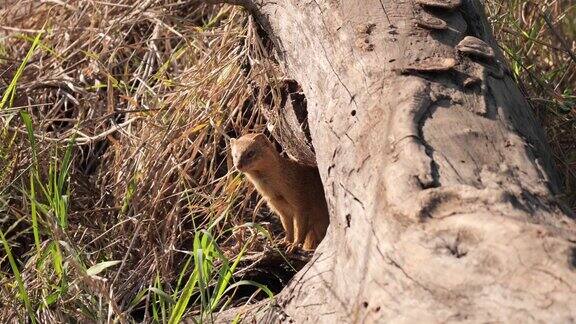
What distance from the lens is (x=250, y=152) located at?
3197mm

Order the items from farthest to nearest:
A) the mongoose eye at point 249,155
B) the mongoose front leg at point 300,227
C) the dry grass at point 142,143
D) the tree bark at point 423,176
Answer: the mongoose front leg at point 300,227 → the mongoose eye at point 249,155 → the dry grass at point 142,143 → the tree bark at point 423,176

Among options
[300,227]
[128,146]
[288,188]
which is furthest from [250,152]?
[128,146]

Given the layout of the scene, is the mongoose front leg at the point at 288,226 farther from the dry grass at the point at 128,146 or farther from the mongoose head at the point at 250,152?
the mongoose head at the point at 250,152

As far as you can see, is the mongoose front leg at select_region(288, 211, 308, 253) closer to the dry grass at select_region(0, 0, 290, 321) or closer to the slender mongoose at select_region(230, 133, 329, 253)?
the slender mongoose at select_region(230, 133, 329, 253)

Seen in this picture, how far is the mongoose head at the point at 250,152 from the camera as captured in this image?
3.19 m

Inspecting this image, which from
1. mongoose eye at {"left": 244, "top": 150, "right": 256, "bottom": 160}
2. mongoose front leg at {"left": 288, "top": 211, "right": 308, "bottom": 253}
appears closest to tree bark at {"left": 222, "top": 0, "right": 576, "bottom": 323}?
mongoose eye at {"left": 244, "top": 150, "right": 256, "bottom": 160}

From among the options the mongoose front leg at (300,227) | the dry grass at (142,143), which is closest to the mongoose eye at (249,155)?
the dry grass at (142,143)

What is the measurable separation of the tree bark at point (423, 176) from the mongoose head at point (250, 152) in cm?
44

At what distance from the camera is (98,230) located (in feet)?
10.7

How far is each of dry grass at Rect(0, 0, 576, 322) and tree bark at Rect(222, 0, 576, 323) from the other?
43 centimetres

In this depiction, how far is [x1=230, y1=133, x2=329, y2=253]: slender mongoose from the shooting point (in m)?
3.25

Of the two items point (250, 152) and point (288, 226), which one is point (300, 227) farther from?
point (250, 152)

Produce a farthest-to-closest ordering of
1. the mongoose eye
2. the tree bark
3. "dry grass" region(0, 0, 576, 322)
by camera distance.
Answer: the mongoose eye → "dry grass" region(0, 0, 576, 322) → the tree bark

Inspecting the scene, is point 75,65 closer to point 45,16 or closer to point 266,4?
point 45,16
